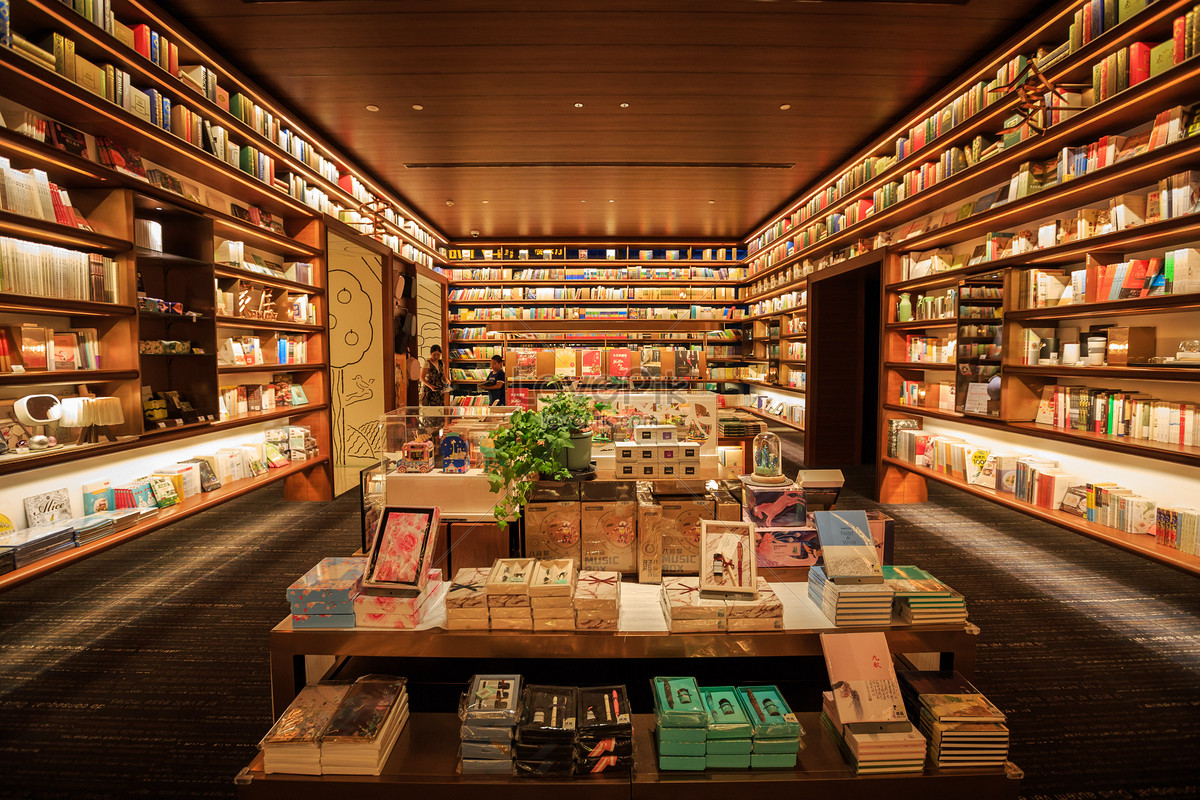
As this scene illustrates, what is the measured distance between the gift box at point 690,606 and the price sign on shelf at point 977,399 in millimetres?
3432

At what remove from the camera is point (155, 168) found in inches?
152

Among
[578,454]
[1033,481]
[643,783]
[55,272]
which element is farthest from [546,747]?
[1033,481]

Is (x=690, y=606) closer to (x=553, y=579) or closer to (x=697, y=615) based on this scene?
(x=697, y=615)

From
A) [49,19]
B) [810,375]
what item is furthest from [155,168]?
[810,375]

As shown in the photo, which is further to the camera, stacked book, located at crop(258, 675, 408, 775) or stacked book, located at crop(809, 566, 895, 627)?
stacked book, located at crop(809, 566, 895, 627)

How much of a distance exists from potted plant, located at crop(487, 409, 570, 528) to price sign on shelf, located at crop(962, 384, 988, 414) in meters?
3.44

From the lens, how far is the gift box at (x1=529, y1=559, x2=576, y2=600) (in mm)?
1663

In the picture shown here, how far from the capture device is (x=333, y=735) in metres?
1.53

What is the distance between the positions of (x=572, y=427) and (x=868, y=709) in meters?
1.38

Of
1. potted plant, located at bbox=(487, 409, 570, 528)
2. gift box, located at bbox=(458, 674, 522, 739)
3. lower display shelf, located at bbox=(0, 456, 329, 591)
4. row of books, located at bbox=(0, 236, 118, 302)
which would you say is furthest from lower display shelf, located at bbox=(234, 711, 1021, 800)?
row of books, located at bbox=(0, 236, 118, 302)

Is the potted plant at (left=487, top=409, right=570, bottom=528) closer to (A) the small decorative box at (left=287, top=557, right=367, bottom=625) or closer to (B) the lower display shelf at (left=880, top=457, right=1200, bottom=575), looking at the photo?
(A) the small decorative box at (left=287, top=557, right=367, bottom=625)

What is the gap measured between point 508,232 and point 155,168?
627 cm

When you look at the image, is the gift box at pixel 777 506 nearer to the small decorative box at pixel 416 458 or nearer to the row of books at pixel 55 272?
the small decorative box at pixel 416 458

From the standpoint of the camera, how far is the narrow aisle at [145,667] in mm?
1938
